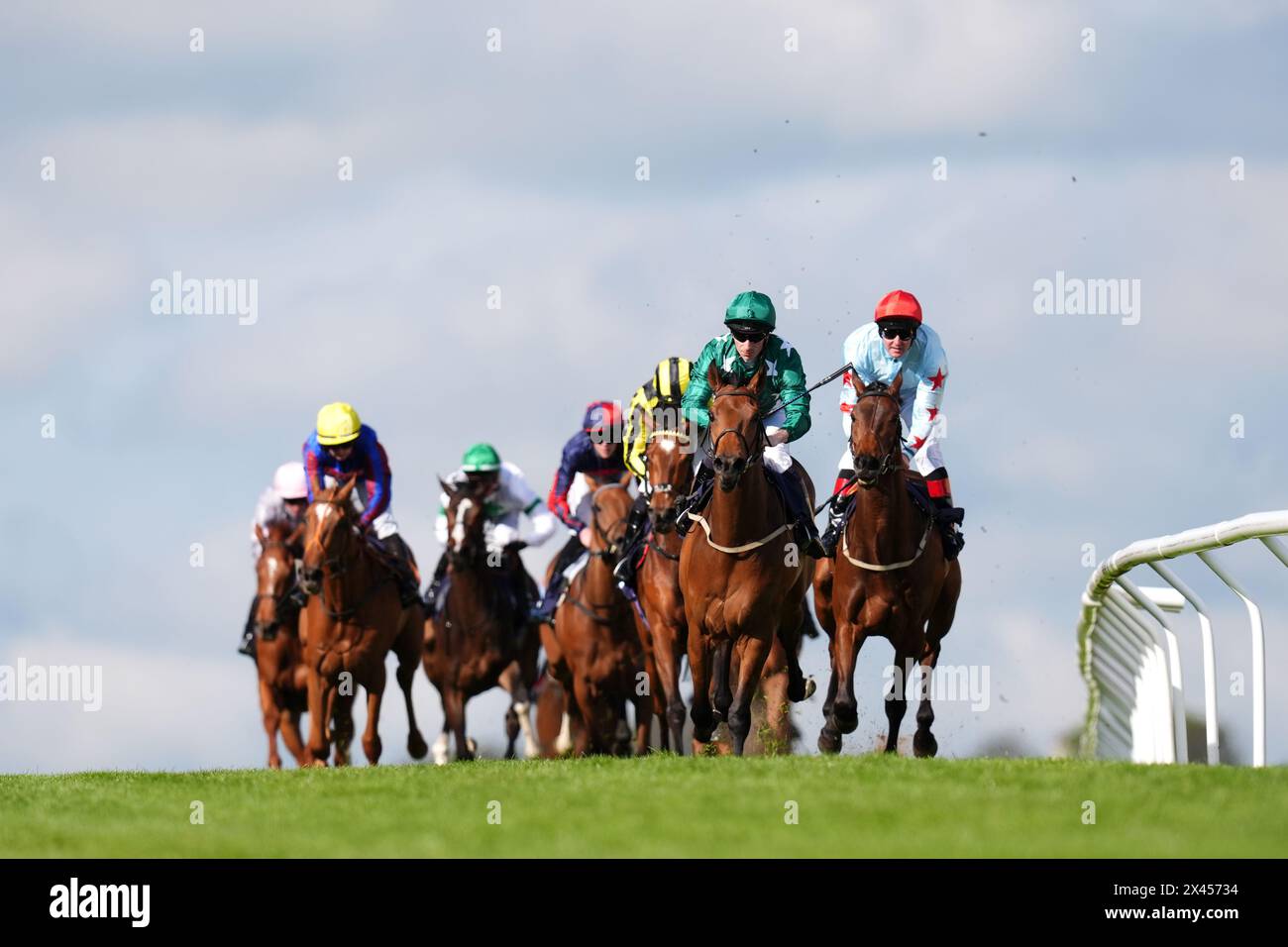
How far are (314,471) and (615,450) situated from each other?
2.28 meters

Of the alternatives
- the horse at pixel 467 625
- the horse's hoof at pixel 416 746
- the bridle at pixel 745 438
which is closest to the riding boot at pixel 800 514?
the bridle at pixel 745 438

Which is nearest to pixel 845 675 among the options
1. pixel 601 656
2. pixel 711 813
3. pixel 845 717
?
pixel 845 717

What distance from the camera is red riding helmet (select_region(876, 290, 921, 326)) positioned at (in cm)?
1248

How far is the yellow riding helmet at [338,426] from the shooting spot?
16.2m

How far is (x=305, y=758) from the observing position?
1761cm

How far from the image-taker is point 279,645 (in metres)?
18.1

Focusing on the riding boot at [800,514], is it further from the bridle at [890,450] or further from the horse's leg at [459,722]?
the horse's leg at [459,722]

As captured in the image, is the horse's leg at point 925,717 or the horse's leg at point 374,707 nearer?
the horse's leg at point 925,717

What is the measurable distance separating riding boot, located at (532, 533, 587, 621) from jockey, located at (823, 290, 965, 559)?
4.80 metres

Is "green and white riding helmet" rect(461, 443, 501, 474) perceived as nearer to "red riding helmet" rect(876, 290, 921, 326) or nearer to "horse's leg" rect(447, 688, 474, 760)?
"horse's leg" rect(447, 688, 474, 760)

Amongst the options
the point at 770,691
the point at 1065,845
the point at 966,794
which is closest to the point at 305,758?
the point at 770,691

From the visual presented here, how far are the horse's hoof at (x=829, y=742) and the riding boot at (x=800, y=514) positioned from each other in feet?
3.18

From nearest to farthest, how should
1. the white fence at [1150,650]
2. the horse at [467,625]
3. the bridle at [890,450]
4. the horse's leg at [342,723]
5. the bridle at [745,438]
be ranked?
the white fence at [1150,650], the bridle at [745,438], the bridle at [890,450], the horse's leg at [342,723], the horse at [467,625]

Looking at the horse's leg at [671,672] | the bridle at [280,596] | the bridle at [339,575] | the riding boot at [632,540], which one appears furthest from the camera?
the bridle at [280,596]
